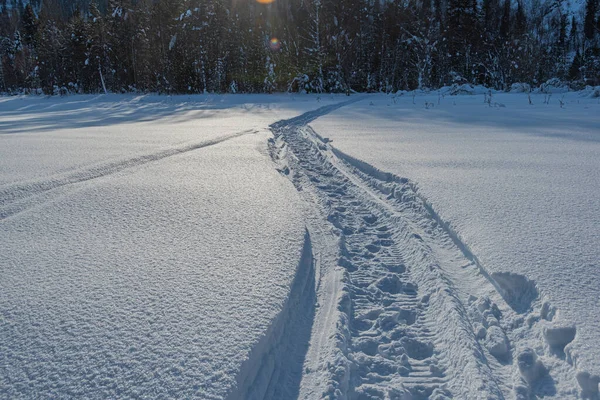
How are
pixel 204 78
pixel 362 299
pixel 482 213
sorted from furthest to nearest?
1. pixel 204 78
2. pixel 482 213
3. pixel 362 299

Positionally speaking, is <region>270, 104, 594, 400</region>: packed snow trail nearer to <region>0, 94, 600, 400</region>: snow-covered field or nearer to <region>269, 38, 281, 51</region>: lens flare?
<region>0, 94, 600, 400</region>: snow-covered field

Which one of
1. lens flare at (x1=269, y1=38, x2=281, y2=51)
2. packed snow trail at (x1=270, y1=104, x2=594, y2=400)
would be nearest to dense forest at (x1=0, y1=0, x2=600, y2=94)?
lens flare at (x1=269, y1=38, x2=281, y2=51)

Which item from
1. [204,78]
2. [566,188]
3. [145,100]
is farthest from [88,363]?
[204,78]

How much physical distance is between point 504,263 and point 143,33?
37.1 m

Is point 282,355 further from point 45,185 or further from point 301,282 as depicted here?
point 45,185

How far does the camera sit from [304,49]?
31906mm

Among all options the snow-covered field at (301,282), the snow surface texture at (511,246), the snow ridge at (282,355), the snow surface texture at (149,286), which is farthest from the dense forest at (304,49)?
the snow ridge at (282,355)

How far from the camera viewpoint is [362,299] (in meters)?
2.56

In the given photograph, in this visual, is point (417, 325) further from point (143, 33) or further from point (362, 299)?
point (143, 33)

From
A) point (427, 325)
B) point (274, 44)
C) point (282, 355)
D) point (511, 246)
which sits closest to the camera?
point (282, 355)

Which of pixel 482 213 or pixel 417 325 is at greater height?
pixel 482 213

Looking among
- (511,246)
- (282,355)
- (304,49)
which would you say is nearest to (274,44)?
(304,49)

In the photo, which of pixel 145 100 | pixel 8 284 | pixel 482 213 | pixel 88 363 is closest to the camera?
pixel 88 363

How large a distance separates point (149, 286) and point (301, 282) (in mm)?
968
